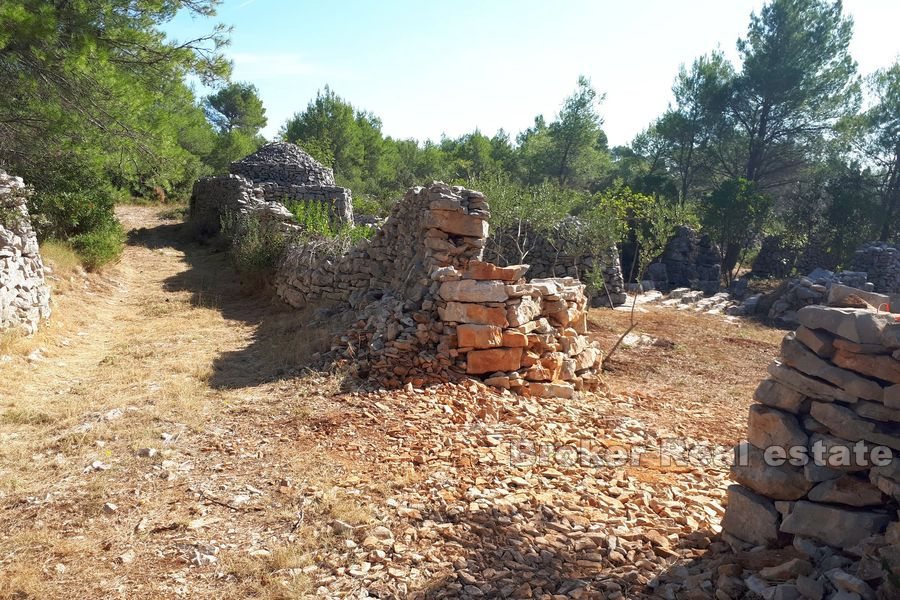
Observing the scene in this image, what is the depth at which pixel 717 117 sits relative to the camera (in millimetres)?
27422

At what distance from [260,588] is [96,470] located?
2.11 metres

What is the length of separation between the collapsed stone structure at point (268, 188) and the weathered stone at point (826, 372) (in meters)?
14.2

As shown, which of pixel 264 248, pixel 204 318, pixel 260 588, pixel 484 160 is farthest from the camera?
pixel 484 160

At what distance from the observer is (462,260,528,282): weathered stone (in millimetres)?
6801

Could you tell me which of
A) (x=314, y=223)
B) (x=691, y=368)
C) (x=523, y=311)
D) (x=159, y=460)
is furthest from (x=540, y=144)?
(x=159, y=460)

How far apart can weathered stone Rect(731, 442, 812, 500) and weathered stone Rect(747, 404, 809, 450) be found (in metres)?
0.06

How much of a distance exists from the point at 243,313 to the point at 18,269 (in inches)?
143

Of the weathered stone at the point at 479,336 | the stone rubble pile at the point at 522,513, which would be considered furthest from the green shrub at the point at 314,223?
the stone rubble pile at the point at 522,513

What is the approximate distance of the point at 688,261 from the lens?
22000mm

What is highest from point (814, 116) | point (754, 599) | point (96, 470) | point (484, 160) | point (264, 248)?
point (814, 116)

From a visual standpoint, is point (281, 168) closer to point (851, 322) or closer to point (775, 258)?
point (851, 322)

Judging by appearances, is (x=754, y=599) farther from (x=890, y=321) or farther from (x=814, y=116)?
(x=814, y=116)

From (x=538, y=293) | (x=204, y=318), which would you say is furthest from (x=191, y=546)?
(x=204, y=318)

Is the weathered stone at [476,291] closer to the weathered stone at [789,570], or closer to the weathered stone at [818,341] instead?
the weathered stone at [818,341]
